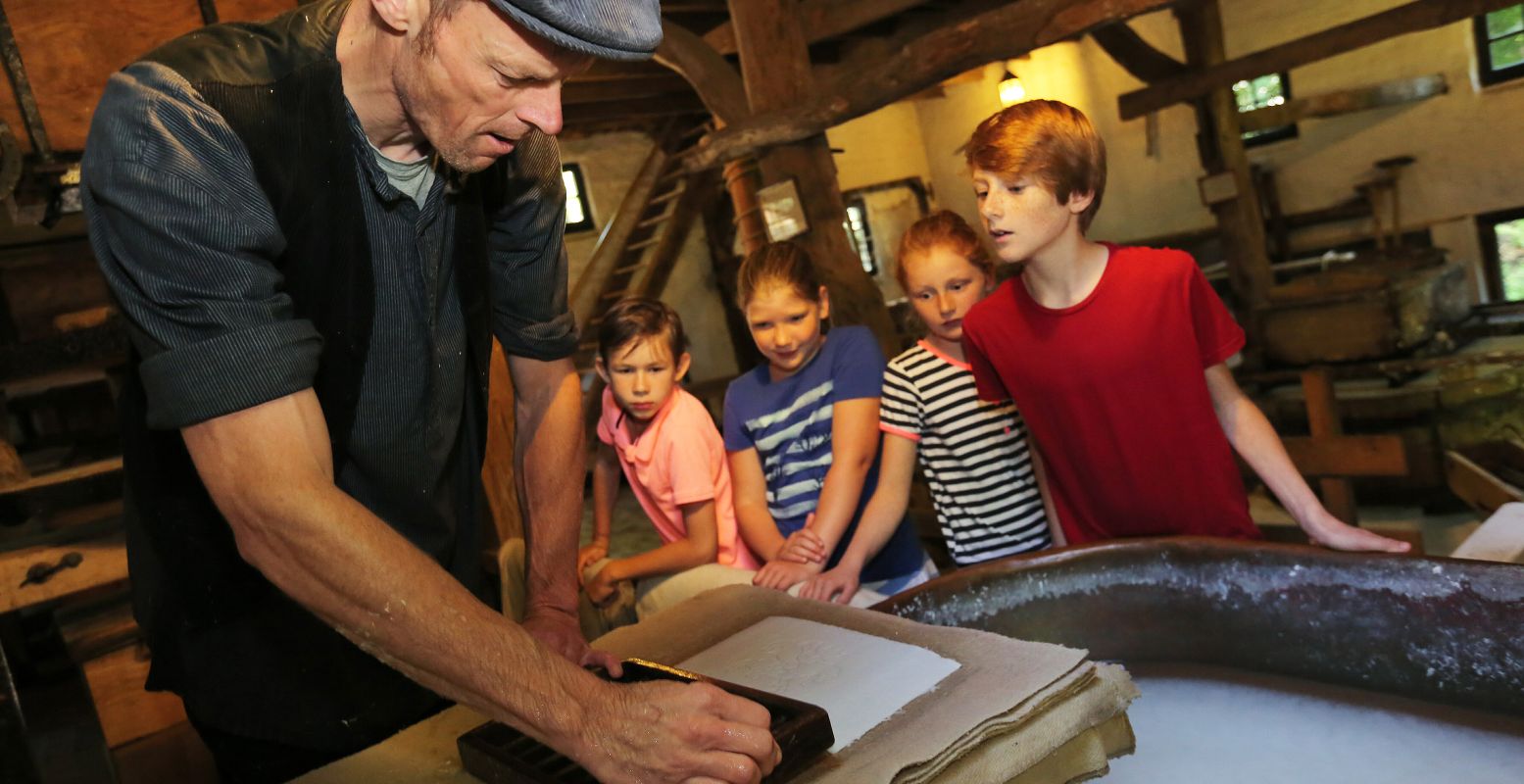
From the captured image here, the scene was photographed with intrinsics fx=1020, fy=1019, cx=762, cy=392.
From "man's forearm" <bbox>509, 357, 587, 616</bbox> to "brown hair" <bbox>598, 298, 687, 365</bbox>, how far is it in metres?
1.08

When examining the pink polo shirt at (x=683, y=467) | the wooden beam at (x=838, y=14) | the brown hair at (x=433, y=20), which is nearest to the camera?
the brown hair at (x=433, y=20)

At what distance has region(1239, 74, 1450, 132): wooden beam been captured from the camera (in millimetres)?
8352

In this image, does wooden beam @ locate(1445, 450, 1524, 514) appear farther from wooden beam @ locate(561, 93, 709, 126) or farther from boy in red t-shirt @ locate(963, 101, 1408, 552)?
wooden beam @ locate(561, 93, 709, 126)

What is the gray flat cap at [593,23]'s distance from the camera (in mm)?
1108

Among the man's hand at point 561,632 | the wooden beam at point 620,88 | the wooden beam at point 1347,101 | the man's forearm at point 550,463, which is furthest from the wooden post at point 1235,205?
the man's hand at point 561,632

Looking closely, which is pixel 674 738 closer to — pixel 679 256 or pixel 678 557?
pixel 678 557

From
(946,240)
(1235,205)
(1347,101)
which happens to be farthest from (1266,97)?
(946,240)

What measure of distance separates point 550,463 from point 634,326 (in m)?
1.19

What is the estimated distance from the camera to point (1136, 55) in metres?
7.76

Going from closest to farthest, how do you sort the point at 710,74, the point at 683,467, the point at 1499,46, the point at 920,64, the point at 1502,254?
1. the point at 683,467
2. the point at 920,64
3. the point at 710,74
4. the point at 1499,46
5. the point at 1502,254

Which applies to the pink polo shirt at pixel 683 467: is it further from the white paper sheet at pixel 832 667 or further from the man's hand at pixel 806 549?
the white paper sheet at pixel 832 667

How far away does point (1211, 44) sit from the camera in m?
7.52

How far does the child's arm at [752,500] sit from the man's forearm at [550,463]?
101cm

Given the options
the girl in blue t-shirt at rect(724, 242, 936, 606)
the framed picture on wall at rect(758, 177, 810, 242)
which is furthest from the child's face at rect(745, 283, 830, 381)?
the framed picture on wall at rect(758, 177, 810, 242)
